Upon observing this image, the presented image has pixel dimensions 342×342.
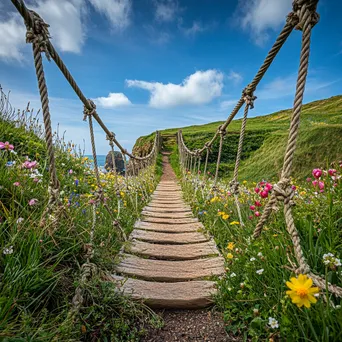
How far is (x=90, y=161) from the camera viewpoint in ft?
16.5

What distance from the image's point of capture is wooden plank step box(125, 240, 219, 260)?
6.95 ft

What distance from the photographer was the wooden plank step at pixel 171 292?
1.42 meters

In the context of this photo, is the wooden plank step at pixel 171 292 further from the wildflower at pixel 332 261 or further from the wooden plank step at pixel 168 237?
the wooden plank step at pixel 168 237

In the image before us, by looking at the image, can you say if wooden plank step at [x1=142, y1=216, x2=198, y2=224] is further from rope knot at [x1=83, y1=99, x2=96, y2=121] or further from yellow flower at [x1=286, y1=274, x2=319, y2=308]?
yellow flower at [x1=286, y1=274, x2=319, y2=308]

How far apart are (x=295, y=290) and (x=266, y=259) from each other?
527 millimetres

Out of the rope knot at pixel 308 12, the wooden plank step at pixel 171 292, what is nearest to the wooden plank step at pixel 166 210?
the wooden plank step at pixel 171 292

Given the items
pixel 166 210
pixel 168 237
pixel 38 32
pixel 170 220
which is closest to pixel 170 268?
pixel 168 237

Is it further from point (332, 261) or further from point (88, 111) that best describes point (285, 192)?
A: point (88, 111)

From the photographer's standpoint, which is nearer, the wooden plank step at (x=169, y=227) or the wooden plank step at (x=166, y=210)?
the wooden plank step at (x=169, y=227)

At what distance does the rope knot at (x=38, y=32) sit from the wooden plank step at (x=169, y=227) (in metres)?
2.19

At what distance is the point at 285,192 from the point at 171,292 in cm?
99

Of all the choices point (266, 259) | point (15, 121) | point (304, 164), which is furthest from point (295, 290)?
point (304, 164)

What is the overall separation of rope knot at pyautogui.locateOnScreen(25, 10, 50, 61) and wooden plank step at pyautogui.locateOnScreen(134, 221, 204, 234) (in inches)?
86.3

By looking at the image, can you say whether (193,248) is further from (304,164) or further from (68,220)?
(304,164)
